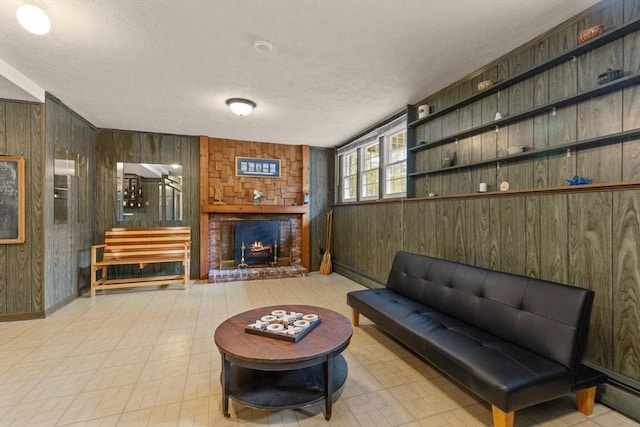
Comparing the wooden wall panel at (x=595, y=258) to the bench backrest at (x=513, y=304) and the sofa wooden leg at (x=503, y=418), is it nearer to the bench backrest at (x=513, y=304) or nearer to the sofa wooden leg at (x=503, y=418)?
the bench backrest at (x=513, y=304)

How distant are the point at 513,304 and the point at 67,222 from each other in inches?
197

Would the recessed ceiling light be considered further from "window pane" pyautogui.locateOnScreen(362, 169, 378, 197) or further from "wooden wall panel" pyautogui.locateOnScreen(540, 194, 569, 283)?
"window pane" pyautogui.locateOnScreen(362, 169, 378, 197)

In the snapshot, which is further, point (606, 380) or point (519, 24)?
point (519, 24)

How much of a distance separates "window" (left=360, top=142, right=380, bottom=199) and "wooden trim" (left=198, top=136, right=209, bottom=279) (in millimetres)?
2827

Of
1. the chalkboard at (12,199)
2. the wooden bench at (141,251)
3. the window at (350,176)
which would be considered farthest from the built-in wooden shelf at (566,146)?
the chalkboard at (12,199)

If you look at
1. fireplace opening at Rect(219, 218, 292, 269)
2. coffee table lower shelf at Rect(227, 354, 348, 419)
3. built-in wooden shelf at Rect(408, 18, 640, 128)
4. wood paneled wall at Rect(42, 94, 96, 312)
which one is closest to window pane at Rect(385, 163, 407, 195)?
built-in wooden shelf at Rect(408, 18, 640, 128)

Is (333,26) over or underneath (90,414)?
over

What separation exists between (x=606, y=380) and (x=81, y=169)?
19.6 ft

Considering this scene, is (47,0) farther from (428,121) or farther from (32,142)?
(428,121)

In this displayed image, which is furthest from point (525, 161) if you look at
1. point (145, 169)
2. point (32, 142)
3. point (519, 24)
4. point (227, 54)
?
point (145, 169)

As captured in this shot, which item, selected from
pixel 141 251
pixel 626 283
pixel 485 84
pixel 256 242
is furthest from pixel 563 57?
pixel 141 251

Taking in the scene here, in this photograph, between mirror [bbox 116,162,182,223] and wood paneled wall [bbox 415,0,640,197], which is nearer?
wood paneled wall [bbox 415,0,640,197]

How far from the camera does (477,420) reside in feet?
5.46

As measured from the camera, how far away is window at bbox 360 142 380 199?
15.7 ft
